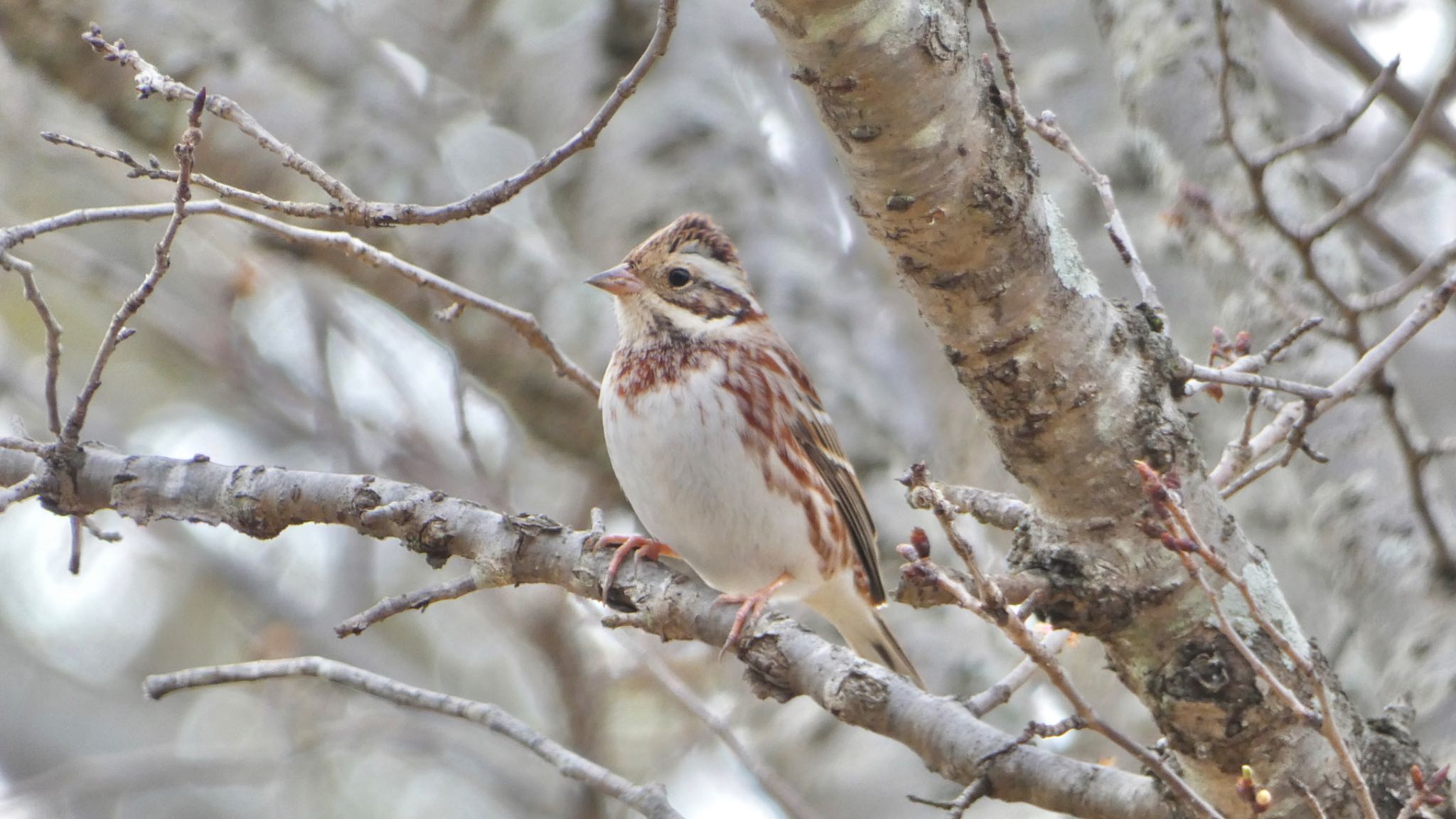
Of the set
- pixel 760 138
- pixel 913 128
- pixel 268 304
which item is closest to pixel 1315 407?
pixel 913 128

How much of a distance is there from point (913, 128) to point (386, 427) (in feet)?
16.7

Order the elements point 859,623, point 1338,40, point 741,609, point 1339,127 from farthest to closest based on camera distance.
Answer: point 1338,40, point 859,623, point 1339,127, point 741,609

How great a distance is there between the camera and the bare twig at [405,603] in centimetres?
295

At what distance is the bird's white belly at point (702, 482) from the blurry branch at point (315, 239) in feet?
1.32

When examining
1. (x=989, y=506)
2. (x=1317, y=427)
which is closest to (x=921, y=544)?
(x=989, y=506)

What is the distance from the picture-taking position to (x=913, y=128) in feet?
8.19

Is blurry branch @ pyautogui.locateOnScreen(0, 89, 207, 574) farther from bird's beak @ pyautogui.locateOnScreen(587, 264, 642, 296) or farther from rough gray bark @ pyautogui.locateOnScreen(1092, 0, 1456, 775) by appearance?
rough gray bark @ pyautogui.locateOnScreen(1092, 0, 1456, 775)

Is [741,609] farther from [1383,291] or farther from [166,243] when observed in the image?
[1383,291]

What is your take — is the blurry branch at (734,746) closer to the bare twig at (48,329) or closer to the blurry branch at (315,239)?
the blurry branch at (315,239)

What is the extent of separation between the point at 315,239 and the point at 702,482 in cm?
166

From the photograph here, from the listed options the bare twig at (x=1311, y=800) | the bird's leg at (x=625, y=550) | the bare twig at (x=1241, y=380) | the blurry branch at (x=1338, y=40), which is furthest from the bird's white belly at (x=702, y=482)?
the blurry branch at (x=1338, y=40)

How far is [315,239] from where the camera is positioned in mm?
3156

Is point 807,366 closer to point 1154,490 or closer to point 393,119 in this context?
point 393,119

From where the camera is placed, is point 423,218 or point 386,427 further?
point 386,427
